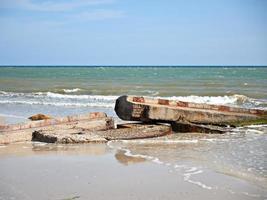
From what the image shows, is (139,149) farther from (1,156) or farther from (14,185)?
(14,185)

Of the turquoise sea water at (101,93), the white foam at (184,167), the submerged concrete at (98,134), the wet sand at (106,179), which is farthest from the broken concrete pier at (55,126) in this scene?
the turquoise sea water at (101,93)

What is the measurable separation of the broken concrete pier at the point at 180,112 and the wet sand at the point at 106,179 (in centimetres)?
262

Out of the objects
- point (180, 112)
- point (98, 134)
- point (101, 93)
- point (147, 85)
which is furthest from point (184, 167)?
point (147, 85)

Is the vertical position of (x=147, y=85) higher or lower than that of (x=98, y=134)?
higher

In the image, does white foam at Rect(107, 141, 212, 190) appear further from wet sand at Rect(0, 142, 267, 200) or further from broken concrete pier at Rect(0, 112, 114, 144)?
broken concrete pier at Rect(0, 112, 114, 144)

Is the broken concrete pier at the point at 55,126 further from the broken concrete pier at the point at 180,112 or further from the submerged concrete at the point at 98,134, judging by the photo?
the broken concrete pier at the point at 180,112

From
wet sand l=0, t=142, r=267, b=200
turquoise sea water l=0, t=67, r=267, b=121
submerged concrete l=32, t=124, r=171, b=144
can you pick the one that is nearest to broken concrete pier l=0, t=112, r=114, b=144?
submerged concrete l=32, t=124, r=171, b=144

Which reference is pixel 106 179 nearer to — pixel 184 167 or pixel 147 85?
pixel 184 167

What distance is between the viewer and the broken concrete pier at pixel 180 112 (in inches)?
405

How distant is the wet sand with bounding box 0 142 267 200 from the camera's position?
17.0 ft

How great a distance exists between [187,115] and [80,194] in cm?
615

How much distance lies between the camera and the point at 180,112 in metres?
10.8

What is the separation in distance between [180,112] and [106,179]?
5198 millimetres

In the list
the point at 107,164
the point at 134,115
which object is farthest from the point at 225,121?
the point at 107,164
